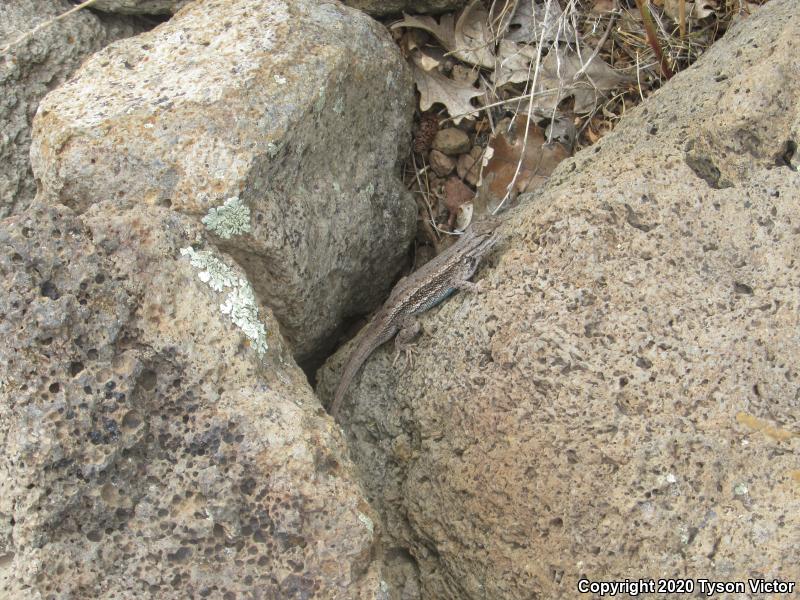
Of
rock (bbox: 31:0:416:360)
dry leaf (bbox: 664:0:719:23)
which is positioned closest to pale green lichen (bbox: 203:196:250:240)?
rock (bbox: 31:0:416:360)

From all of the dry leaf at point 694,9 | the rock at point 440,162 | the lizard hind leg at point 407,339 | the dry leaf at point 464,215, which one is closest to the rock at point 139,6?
the rock at point 440,162

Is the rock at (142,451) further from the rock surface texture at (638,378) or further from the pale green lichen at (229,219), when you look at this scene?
the rock surface texture at (638,378)

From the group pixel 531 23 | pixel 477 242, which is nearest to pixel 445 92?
pixel 531 23

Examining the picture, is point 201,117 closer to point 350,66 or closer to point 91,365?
point 350,66

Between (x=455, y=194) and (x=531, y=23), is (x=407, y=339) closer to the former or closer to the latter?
(x=455, y=194)

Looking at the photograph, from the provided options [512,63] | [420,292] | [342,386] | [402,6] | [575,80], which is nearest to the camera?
[342,386]

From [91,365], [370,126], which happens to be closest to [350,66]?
[370,126]
